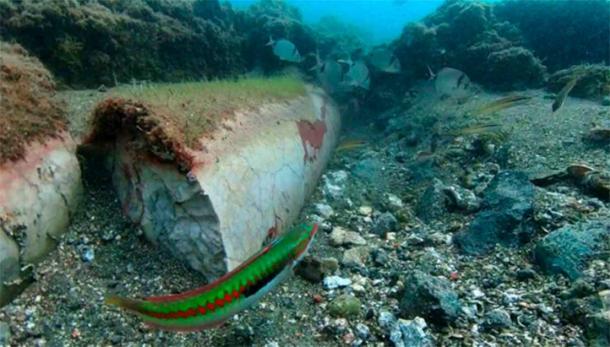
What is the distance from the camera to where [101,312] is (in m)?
3.53

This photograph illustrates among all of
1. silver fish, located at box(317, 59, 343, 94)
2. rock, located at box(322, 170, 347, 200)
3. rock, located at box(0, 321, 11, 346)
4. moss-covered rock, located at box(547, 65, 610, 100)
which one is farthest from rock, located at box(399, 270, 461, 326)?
moss-covered rock, located at box(547, 65, 610, 100)

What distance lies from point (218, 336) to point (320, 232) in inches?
84.4

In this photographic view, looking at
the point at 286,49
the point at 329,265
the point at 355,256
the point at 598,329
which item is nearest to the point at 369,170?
the point at 355,256

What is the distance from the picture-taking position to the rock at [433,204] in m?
5.42

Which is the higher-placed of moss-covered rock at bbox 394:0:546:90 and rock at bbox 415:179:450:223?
moss-covered rock at bbox 394:0:546:90

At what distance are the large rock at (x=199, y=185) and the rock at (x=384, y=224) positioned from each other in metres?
1.20

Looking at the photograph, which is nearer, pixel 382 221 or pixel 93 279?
pixel 93 279

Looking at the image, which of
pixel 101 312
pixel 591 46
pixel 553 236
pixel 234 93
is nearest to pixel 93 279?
pixel 101 312

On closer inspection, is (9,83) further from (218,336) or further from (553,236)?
(553,236)

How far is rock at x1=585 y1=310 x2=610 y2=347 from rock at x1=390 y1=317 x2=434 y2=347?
3.91 ft

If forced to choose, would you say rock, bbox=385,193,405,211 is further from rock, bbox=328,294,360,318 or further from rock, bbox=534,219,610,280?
rock, bbox=328,294,360,318

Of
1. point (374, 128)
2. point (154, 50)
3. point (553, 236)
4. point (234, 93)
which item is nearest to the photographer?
point (553, 236)

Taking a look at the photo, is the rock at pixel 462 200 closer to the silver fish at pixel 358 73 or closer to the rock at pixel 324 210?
the rock at pixel 324 210

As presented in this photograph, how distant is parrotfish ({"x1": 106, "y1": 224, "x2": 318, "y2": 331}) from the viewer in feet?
7.99
